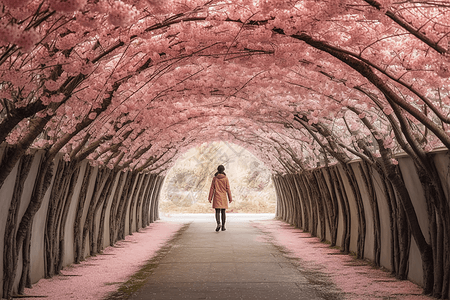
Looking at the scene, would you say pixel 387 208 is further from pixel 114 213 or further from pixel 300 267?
pixel 114 213

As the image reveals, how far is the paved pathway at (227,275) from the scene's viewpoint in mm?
6773

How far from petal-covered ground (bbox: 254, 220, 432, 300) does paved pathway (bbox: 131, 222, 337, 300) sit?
1.10ft

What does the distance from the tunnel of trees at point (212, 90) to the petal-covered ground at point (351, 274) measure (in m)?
0.31

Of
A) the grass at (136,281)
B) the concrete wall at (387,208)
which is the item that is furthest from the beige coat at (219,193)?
the grass at (136,281)

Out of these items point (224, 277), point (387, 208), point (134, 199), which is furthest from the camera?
point (134, 199)

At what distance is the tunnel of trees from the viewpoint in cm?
500

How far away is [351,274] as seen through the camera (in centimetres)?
860

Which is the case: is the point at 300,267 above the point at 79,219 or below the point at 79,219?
below

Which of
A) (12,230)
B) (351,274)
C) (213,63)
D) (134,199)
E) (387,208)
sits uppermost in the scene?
(213,63)

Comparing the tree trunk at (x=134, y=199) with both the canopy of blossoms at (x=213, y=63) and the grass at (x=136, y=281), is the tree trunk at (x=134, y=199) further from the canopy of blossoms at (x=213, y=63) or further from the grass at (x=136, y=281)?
the grass at (x=136, y=281)

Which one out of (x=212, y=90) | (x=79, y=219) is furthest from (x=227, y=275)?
(x=212, y=90)

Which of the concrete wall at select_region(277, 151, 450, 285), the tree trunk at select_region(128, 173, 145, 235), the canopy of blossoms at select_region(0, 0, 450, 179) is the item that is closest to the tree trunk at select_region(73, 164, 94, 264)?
the canopy of blossoms at select_region(0, 0, 450, 179)

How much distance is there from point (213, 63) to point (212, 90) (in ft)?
7.63

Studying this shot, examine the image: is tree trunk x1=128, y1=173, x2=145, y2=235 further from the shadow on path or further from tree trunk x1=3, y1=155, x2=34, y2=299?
tree trunk x1=3, y1=155, x2=34, y2=299
